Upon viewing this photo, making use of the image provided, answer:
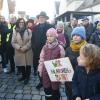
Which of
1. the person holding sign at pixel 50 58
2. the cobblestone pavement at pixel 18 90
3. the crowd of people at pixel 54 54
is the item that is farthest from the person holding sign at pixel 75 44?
the cobblestone pavement at pixel 18 90

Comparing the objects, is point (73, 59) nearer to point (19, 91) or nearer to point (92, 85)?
point (92, 85)

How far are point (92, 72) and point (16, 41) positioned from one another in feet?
16.4

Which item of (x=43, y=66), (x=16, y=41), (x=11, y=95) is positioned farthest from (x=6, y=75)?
(x=43, y=66)

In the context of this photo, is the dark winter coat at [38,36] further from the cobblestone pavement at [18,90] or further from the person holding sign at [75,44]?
the person holding sign at [75,44]

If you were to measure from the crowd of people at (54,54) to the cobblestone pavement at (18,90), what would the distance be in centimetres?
23

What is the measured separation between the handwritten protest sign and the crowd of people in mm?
100

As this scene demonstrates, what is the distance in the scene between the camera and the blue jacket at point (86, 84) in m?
3.88

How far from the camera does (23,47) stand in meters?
8.62

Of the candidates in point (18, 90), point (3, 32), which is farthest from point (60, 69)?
point (3, 32)

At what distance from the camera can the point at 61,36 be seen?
946 cm

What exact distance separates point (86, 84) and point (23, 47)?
15.7ft

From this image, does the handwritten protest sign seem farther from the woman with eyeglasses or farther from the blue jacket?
the woman with eyeglasses

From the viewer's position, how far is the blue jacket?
3885 millimetres

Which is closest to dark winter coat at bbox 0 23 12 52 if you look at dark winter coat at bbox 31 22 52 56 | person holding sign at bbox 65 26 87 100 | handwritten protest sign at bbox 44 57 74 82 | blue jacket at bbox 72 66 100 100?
dark winter coat at bbox 31 22 52 56
